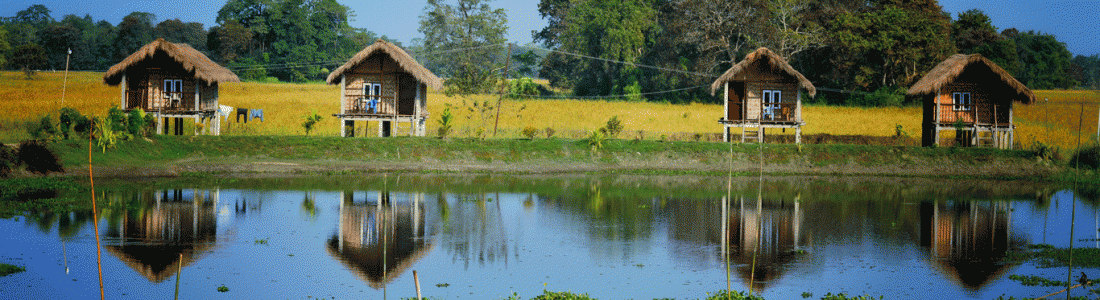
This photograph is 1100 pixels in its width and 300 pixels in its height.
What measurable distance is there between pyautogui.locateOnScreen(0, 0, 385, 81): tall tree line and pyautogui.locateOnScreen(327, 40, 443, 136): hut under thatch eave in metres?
34.2

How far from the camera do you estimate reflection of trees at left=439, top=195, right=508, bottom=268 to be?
1512 centimetres

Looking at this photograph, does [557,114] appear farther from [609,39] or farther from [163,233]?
[163,233]

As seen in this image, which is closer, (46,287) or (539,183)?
(46,287)

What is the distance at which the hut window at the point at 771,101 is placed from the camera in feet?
116

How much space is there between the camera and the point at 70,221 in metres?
17.3

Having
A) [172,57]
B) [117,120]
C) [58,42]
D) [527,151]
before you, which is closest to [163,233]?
[117,120]

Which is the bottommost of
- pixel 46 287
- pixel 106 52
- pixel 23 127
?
pixel 46 287

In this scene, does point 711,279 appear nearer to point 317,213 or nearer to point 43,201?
point 317,213

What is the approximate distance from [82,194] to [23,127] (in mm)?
15290

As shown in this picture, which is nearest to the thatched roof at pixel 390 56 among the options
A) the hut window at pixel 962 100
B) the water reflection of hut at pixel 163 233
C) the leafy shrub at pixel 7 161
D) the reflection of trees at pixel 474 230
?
the leafy shrub at pixel 7 161

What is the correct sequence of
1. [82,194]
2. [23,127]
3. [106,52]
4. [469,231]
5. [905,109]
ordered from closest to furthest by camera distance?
[469,231]
[82,194]
[23,127]
[905,109]
[106,52]

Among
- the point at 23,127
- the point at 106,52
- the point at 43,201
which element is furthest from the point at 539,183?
the point at 106,52

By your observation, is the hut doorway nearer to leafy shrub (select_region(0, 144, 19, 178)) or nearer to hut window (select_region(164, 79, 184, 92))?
hut window (select_region(164, 79, 184, 92))

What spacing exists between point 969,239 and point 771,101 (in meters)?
18.7
